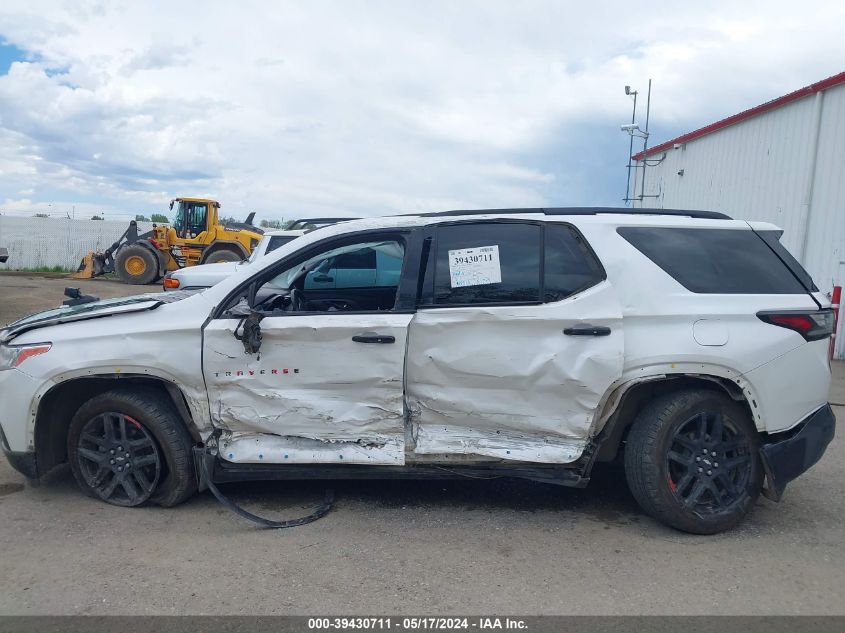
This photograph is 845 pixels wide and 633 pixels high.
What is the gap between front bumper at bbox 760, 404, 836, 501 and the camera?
3.83 meters

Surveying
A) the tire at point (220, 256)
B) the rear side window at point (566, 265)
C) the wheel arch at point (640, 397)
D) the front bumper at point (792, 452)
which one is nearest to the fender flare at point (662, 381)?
the wheel arch at point (640, 397)

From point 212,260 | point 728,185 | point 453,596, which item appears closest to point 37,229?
point 212,260

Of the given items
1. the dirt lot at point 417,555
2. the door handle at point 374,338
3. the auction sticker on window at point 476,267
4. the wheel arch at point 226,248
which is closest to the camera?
the dirt lot at point 417,555

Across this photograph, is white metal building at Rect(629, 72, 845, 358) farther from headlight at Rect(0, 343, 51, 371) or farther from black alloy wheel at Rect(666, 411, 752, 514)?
headlight at Rect(0, 343, 51, 371)

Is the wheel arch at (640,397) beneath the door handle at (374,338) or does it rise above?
beneath

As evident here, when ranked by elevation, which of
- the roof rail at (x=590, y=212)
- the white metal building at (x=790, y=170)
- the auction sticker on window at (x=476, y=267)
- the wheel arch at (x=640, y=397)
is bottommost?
the wheel arch at (x=640, y=397)

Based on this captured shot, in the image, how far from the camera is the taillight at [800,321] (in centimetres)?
381

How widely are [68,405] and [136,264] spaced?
690 inches

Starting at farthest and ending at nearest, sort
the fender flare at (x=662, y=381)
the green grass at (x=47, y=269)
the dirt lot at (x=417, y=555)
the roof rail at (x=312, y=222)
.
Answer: the green grass at (x=47, y=269) → the roof rail at (x=312, y=222) → the fender flare at (x=662, y=381) → the dirt lot at (x=417, y=555)

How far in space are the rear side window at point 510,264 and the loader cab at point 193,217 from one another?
17154 millimetres

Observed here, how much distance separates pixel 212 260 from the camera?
19.3m

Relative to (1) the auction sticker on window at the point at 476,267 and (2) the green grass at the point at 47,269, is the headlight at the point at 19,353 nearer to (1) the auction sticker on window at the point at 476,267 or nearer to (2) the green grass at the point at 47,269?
(1) the auction sticker on window at the point at 476,267

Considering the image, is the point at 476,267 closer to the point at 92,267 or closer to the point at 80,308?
the point at 80,308

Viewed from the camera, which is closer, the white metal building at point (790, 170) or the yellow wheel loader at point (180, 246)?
the white metal building at point (790, 170)
